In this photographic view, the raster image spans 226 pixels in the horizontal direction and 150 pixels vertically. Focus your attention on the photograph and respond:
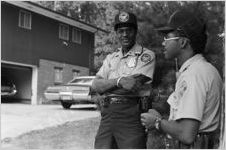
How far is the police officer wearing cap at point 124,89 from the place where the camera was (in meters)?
3.08

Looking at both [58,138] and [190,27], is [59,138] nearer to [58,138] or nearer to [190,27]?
[58,138]

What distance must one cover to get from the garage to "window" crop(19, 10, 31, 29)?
5.32 feet

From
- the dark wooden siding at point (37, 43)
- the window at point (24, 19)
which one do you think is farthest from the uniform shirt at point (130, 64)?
the window at point (24, 19)

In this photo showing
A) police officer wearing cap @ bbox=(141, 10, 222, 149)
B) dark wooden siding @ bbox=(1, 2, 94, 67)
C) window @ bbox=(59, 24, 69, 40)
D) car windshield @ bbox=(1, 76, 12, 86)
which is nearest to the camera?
police officer wearing cap @ bbox=(141, 10, 222, 149)

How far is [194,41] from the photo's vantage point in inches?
83.2

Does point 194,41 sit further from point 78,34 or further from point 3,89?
point 78,34

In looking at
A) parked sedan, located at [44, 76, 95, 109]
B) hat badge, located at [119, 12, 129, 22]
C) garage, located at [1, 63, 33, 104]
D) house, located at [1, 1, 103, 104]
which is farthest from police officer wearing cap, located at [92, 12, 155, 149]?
garage, located at [1, 63, 33, 104]

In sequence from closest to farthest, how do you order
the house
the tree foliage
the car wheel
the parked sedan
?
the tree foliage → the parked sedan → the car wheel → the house

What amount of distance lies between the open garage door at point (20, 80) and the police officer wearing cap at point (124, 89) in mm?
14535

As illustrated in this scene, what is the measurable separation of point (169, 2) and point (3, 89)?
13.4m

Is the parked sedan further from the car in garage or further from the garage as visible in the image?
the garage

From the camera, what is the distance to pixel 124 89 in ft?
10.2

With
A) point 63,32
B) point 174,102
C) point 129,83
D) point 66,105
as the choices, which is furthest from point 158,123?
point 63,32

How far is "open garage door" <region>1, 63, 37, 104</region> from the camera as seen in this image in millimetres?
17794
